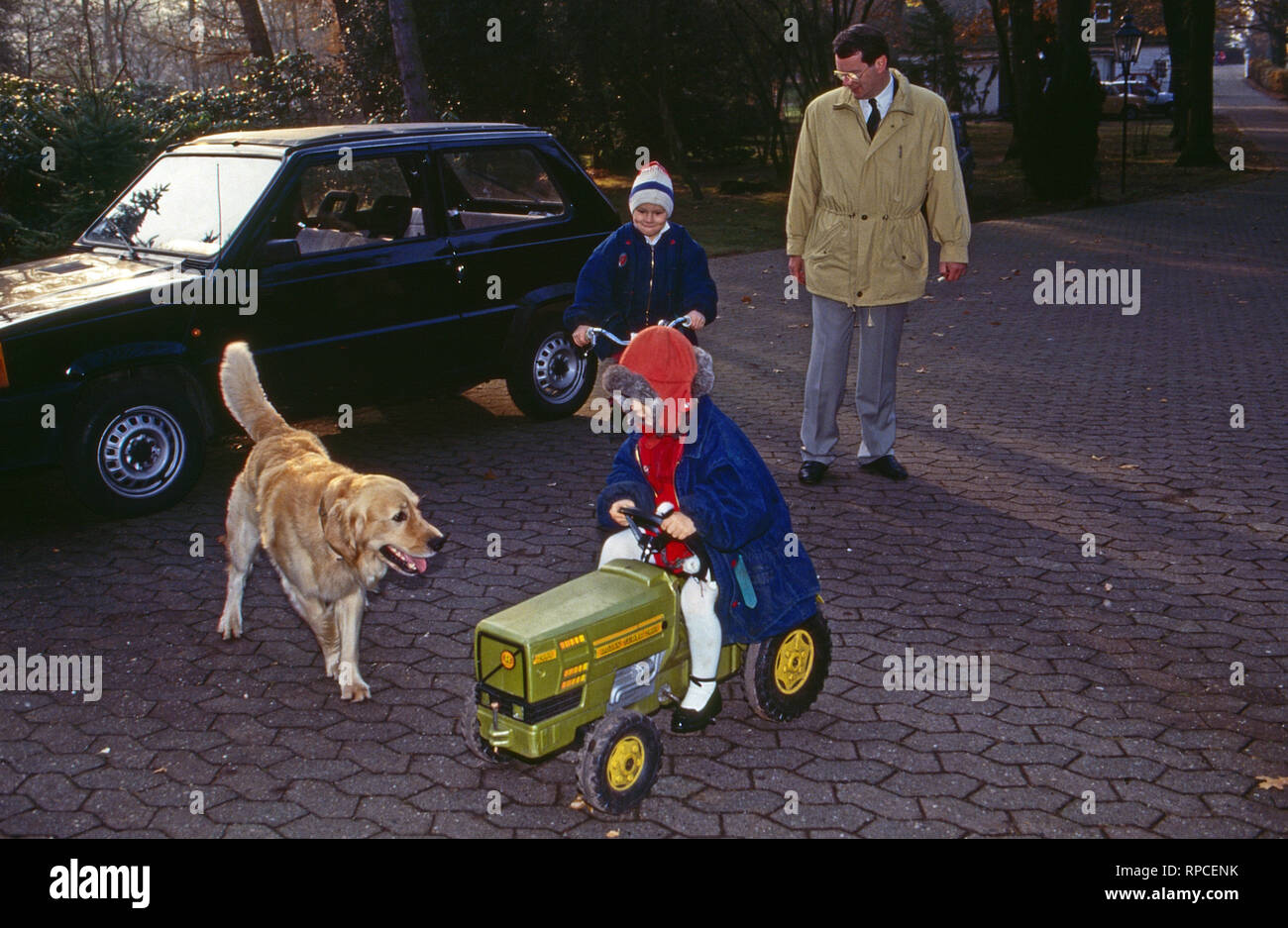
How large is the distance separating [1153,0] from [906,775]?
81.8 meters

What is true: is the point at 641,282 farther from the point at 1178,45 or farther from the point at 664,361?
the point at 1178,45

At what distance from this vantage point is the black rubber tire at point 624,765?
393 cm

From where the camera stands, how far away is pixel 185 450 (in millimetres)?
7160

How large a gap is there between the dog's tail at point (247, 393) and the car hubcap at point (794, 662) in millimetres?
2581

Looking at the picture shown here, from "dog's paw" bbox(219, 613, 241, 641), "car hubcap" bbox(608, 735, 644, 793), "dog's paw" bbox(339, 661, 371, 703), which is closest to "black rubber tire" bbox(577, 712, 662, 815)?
"car hubcap" bbox(608, 735, 644, 793)

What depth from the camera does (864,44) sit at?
6.84 m

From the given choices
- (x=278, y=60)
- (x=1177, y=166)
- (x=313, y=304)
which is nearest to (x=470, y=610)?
(x=313, y=304)

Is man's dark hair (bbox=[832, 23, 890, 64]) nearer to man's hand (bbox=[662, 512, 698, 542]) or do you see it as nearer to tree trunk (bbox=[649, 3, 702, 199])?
man's hand (bbox=[662, 512, 698, 542])

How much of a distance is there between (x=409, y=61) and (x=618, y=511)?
15130mm

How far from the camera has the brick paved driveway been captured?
13.6 feet

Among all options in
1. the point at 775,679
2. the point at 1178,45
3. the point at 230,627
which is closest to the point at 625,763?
the point at 775,679

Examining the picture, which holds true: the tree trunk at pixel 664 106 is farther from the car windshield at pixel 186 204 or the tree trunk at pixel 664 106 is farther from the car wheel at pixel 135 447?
the car wheel at pixel 135 447

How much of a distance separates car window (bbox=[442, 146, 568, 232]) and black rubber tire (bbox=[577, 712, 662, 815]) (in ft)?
16.8

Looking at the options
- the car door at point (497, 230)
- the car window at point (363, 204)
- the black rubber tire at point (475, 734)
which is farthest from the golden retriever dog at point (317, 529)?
the car door at point (497, 230)
